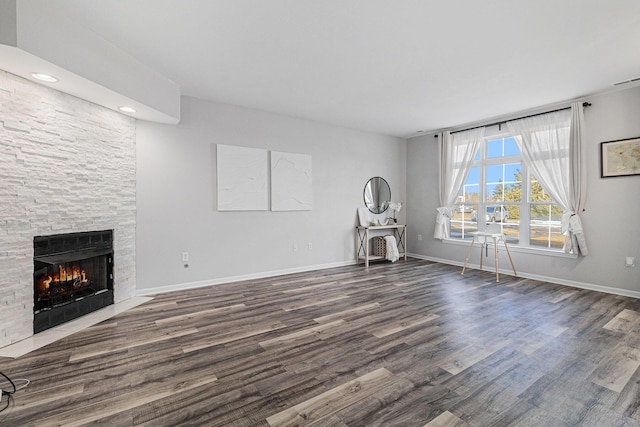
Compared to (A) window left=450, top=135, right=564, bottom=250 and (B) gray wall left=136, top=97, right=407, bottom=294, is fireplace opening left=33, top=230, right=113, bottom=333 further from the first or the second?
(A) window left=450, top=135, right=564, bottom=250

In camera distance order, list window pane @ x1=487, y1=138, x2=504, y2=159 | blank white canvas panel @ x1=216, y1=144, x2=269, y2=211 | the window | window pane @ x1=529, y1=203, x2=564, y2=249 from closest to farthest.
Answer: blank white canvas panel @ x1=216, y1=144, x2=269, y2=211 < window pane @ x1=529, y1=203, x2=564, y2=249 < the window < window pane @ x1=487, y1=138, x2=504, y2=159

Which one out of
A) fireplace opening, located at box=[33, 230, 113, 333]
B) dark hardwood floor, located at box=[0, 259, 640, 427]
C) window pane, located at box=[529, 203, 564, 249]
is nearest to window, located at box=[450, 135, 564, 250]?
window pane, located at box=[529, 203, 564, 249]

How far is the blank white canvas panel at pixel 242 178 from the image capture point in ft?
14.3

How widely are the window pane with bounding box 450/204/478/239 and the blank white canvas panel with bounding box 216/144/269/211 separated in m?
3.75

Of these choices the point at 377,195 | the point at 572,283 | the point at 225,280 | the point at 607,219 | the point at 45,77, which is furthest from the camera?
the point at 377,195

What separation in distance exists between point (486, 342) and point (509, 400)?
81 cm

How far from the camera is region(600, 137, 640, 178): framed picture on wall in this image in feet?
12.2

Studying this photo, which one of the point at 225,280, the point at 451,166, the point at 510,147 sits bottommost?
the point at 225,280

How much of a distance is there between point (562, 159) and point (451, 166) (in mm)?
1777

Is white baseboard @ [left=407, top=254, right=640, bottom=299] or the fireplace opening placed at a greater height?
the fireplace opening

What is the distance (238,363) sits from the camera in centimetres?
219

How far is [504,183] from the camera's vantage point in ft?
16.9

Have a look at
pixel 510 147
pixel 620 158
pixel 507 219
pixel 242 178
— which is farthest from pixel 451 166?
pixel 242 178

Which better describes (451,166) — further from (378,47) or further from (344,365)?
(344,365)
